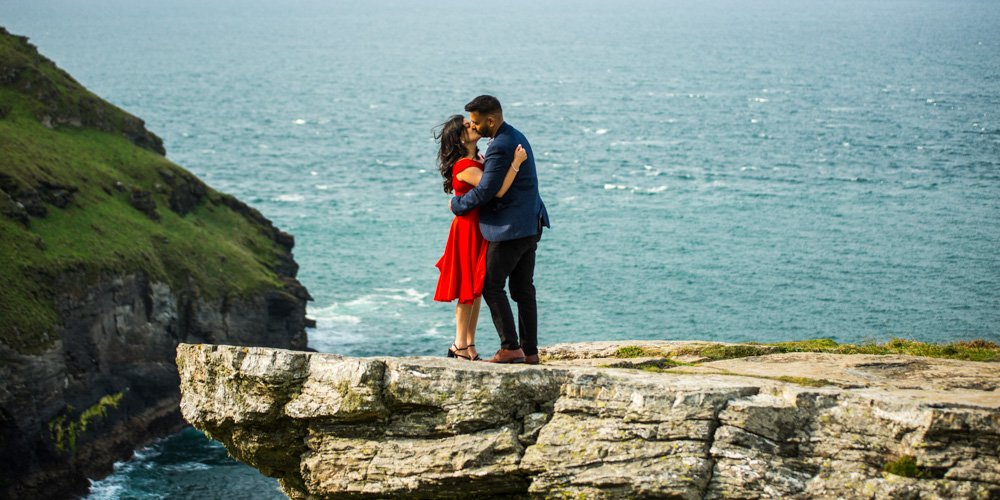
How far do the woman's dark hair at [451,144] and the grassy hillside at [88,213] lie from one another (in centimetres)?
3819

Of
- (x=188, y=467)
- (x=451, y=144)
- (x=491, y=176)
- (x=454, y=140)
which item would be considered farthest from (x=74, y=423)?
(x=491, y=176)

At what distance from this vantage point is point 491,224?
1855 centimetres

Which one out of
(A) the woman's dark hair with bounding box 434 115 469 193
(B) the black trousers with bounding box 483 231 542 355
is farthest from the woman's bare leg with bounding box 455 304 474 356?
(A) the woman's dark hair with bounding box 434 115 469 193

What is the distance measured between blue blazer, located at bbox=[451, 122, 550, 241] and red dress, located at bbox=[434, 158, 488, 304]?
0.99ft

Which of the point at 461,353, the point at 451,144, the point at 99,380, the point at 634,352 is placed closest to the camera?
the point at 451,144

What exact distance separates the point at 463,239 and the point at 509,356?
2.16 meters

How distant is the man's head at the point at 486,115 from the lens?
1770 cm

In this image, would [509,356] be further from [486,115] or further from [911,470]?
[911,470]

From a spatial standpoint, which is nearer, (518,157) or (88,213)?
(518,157)

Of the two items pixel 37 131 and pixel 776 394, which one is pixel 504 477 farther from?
pixel 37 131

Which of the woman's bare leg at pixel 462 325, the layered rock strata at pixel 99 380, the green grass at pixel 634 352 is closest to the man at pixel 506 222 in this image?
the woman's bare leg at pixel 462 325

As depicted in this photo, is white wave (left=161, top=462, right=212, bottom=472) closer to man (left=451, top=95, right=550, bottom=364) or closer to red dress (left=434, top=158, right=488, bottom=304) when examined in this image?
red dress (left=434, top=158, right=488, bottom=304)

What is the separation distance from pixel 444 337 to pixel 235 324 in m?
16.4

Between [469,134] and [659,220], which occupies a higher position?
[469,134]
